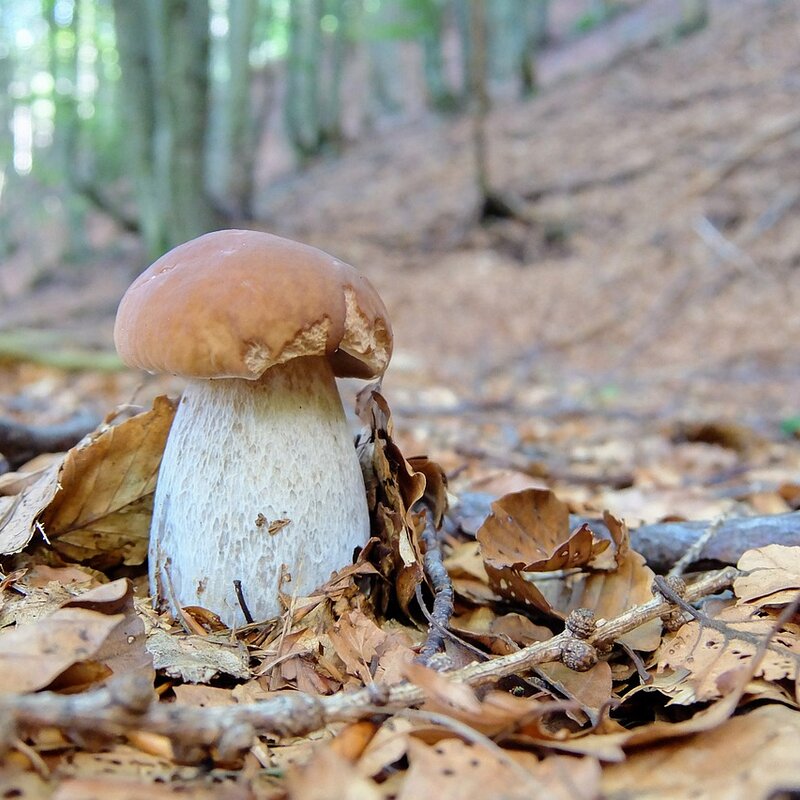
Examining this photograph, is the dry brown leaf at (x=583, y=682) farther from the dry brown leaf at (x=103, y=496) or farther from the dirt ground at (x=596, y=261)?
the dirt ground at (x=596, y=261)

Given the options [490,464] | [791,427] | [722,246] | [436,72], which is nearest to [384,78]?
[436,72]

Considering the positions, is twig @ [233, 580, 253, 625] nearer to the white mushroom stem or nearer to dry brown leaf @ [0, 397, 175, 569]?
the white mushroom stem

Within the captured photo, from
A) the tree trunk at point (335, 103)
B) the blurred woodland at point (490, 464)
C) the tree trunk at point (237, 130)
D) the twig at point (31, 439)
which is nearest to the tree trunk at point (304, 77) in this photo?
the tree trunk at point (335, 103)

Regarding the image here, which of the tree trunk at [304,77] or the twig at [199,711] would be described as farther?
the tree trunk at [304,77]

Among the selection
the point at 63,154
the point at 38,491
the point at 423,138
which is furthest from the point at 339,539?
the point at 423,138

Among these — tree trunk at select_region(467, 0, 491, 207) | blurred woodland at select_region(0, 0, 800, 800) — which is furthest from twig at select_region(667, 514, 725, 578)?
tree trunk at select_region(467, 0, 491, 207)

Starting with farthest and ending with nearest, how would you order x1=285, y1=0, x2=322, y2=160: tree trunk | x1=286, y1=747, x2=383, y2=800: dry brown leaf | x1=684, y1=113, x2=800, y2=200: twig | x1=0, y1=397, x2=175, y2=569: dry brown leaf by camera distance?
x1=285, y1=0, x2=322, y2=160: tree trunk → x1=684, y1=113, x2=800, y2=200: twig → x1=0, y1=397, x2=175, y2=569: dry brown leaf → x1=286, y1=747, x2=383, y2=800: dry brown leaf

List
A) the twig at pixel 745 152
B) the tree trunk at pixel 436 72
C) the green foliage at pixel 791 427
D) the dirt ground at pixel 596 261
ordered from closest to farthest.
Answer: the green foliage at pixel 791 427 → the dirt ground at pixel 596 261 → the twig at pixel 745 152 → the tree trunk at pixel 436 72
